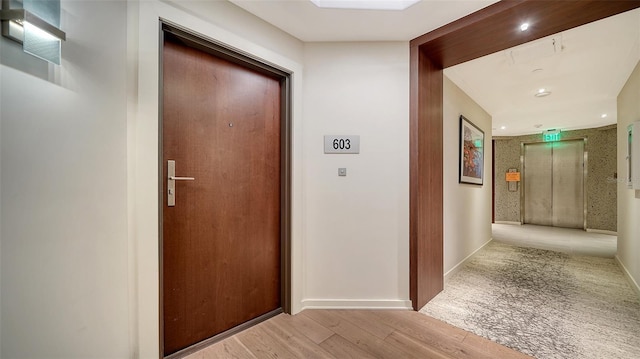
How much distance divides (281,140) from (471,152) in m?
2.88

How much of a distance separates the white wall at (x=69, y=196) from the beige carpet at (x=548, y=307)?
2.32 metres

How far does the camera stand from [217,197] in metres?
1.75

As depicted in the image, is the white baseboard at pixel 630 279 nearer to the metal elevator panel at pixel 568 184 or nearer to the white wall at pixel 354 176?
the white wall at pixel 354 176

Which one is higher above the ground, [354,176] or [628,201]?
[354,176]

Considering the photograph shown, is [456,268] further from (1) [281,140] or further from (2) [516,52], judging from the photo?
(1) [281,140]

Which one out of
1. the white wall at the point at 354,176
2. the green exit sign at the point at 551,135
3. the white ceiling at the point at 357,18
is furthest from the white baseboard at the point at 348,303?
the green exit sign at the point at 551,135

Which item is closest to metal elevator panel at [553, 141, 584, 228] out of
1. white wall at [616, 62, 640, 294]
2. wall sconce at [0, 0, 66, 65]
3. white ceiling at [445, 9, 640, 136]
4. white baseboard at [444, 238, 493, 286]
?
white ceiling at [445, 9, 640, 136]

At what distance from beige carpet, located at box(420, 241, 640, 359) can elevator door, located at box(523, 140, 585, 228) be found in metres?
3.13

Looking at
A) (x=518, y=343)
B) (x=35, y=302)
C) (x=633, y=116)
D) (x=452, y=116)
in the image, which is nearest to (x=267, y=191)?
(x=35, y=302)

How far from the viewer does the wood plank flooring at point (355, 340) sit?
5.22 feet

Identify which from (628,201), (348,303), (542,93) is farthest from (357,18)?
(628,201)

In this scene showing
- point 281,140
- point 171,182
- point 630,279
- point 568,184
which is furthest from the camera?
point 568,184

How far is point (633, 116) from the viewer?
271 centimetres

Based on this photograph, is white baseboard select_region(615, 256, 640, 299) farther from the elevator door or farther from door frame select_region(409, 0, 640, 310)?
the elevator door
